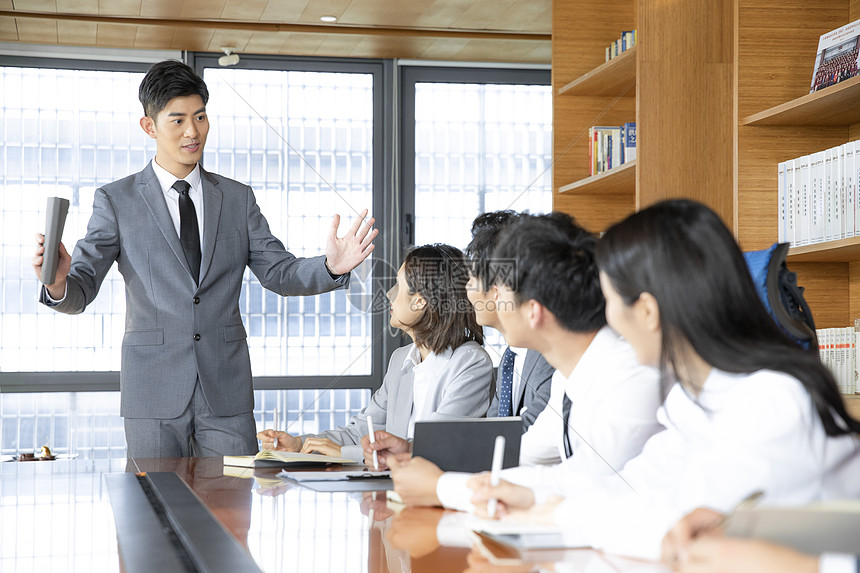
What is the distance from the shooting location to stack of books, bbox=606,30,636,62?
10.7ft

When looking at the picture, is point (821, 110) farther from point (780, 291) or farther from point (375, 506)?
point (375, 506)

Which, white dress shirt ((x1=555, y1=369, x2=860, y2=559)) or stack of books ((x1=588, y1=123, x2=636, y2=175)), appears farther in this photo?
stack of books ((x1=588, y1=123, x2=636, y2=175))

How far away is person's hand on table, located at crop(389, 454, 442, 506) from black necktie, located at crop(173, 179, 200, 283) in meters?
1.18

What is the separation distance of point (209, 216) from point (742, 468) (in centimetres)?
175

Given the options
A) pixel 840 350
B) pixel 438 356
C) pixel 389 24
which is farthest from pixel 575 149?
pixel 438 356

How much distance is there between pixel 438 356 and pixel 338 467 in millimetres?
448

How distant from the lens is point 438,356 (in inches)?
84.7

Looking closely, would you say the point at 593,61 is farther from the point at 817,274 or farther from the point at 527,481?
the point at 527,481

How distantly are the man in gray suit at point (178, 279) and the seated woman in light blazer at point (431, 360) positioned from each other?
0.66ft

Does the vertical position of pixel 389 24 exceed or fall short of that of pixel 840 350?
it exceeds it

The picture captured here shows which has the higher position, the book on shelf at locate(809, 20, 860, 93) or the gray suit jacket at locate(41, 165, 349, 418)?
the book on shelf at locate(809, 20, 860, 93)

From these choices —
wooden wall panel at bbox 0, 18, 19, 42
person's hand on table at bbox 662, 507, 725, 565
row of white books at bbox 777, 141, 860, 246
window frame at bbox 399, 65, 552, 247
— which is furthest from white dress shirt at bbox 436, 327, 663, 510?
wooden wall panel at bbox 0, 18, 19, 42

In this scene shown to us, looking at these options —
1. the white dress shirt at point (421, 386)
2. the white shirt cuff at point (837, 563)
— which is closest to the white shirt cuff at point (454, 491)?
the white shirt cuff at point (837, 563)

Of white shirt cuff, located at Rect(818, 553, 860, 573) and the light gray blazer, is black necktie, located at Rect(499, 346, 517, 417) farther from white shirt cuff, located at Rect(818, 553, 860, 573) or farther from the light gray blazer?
white shirt cuff, located at Rect(818, 553, 860, 573)
